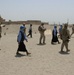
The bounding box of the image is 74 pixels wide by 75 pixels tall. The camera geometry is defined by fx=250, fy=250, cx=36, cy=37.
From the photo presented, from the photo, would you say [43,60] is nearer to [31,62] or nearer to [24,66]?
[31,62]

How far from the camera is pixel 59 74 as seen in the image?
28.0 feet

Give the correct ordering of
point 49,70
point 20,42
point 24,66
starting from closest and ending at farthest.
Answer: point 49,70 < point 24,66 < point 20,42

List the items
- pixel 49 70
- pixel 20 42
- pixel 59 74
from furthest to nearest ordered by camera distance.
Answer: pixel 20 42 < pixel 49 70 < pixel 59 74

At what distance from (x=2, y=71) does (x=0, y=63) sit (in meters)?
1.66

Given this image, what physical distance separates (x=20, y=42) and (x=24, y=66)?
309 centimetres

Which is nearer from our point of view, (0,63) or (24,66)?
(24,66)

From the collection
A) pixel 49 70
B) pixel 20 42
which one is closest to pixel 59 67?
pixel 49 70

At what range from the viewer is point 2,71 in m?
9.06

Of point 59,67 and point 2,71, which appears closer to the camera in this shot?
point 2,71

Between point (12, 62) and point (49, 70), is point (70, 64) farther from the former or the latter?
point (12, 62)

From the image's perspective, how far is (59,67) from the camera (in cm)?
971

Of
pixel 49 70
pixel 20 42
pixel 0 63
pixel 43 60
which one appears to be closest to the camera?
pixel 49 70

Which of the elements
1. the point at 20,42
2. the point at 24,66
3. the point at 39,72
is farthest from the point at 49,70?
the point at 20,42

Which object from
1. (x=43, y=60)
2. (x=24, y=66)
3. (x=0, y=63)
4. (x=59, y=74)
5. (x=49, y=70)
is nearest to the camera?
(x=59, y=74)
